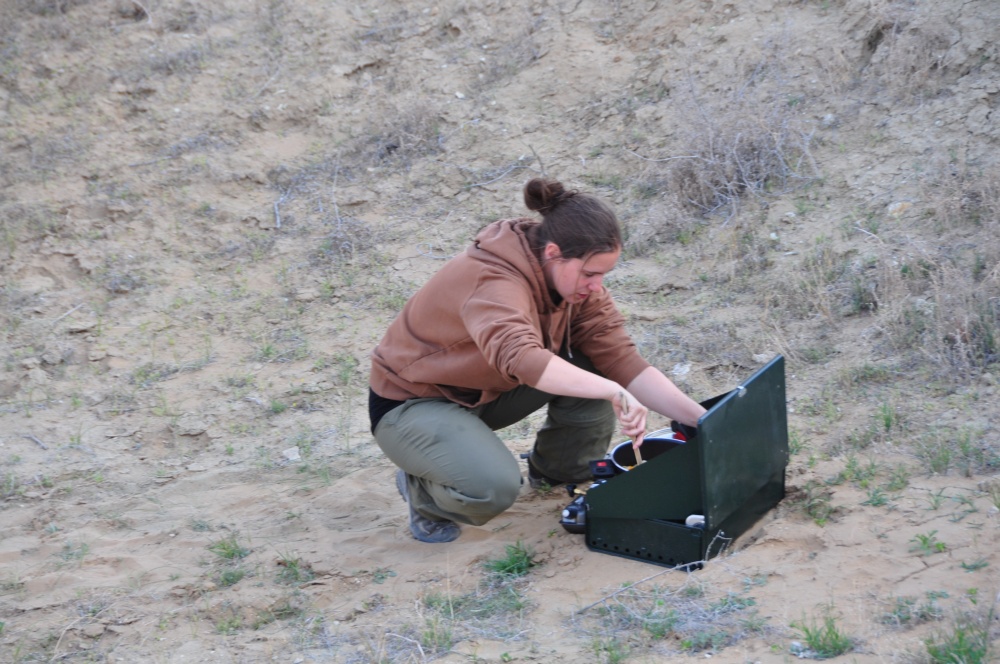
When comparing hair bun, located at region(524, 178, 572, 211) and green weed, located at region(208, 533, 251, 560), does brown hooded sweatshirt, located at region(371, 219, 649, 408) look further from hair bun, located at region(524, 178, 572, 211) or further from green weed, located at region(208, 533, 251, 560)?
green weed, located at region(208, 533, 251, 560)

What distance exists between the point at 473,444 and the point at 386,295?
3022 mm

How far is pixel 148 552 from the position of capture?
424 centimetres

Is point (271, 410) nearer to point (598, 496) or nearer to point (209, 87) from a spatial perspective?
point (598, 496)

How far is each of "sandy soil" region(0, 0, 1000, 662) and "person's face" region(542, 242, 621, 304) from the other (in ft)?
3.21

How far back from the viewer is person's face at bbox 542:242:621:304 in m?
3.42

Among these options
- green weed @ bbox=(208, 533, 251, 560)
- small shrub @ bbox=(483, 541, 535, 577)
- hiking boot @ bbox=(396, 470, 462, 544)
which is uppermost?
small shrub @ bbox=(483, 541, 535, 577)

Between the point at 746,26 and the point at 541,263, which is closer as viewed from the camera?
the point at 541,263

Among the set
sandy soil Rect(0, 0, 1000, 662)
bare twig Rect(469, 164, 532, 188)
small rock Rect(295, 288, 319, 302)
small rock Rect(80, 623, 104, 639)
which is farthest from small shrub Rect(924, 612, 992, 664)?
bare twig Rect(469, 164, 532, 188)

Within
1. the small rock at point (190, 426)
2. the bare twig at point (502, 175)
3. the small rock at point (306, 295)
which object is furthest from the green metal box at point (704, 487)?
the bare twig at point (502, 175)

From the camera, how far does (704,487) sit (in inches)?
127

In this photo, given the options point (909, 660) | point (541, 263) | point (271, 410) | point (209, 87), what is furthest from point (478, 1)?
point (909, 660)

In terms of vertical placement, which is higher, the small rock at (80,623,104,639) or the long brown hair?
the long brown hair

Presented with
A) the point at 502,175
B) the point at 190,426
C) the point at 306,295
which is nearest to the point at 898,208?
the point at 502,175

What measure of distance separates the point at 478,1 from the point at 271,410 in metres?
4.49
